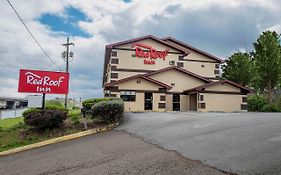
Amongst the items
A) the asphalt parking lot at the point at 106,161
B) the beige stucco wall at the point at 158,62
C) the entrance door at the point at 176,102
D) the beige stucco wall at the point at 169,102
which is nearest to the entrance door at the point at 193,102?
the entrance door at the point at 176,102

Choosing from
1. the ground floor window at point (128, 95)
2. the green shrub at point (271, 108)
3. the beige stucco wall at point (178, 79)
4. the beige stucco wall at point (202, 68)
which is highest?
the beige stucco wall at point (202, 68)

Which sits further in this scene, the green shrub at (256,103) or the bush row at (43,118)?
the green shrub at (256,103)

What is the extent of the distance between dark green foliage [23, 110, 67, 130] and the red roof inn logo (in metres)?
18.4

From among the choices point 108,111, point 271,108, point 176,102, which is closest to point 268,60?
point 271,108

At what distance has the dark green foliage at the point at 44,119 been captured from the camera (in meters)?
14.6

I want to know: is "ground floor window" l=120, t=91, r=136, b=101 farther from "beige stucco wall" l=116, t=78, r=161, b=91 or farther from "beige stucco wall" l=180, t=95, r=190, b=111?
"beige stucco wall" l=180, t=95, r=190, b=111

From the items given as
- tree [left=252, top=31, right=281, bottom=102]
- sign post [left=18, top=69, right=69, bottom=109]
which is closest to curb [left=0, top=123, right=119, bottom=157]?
sign post [left=18, top=69, right=69, bottom=109]

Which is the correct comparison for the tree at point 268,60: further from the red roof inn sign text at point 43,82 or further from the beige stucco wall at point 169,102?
the red roof inn sign text at point 43,82

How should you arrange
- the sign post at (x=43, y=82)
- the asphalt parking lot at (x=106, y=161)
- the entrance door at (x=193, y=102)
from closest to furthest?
1. the asphalt parking lot at (x=106, y=161)
2. the sign post at (x=43, y=82)
3. the entrance door at (x=193, y=102)

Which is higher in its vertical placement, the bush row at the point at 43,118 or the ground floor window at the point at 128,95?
the ground floor window at the point at 128,95

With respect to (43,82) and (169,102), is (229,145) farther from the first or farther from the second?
(169,102)

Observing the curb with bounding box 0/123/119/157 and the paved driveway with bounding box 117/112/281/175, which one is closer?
the paved driveway with bounding box 117/112/281/175

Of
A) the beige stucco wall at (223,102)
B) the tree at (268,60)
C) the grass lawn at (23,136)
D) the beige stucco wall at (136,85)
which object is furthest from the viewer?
the tree at (268,60)

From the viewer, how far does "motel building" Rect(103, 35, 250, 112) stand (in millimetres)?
28734
